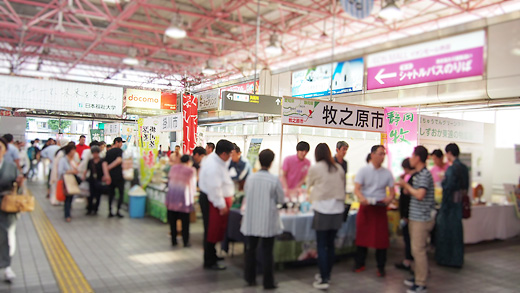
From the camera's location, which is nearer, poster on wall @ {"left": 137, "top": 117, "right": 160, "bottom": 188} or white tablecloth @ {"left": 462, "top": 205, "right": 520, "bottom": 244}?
poster on wall @ {"left": 137, "top": 117, "right": 160, "bottom": 188}

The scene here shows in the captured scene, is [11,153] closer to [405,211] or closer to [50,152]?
[50,152]

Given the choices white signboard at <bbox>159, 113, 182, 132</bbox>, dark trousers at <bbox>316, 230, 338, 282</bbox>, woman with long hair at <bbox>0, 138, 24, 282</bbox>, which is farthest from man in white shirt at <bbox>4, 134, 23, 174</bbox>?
dark trousers at <bbox>316, 230, 338, 282</bbox>

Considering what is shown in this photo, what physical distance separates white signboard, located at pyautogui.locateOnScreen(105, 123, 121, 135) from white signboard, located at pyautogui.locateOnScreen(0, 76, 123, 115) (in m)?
0.20

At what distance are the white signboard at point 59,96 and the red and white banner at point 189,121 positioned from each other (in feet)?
4.83

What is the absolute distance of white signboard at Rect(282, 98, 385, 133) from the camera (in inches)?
205

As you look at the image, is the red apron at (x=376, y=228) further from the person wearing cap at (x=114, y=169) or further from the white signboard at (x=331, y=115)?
the person wearing cap at (x=114, y=169)

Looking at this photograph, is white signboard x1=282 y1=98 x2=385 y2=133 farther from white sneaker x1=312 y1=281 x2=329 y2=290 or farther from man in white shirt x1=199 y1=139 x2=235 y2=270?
A: white sneaker x1=312 y1=281 x2=329 y2=290

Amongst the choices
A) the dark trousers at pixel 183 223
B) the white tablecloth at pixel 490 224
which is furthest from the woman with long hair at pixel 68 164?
the white tablecloth at pixel 490 224

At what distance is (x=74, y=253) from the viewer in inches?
190

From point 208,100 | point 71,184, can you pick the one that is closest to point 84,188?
point 71,184

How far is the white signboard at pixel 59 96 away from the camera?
3314 millimetres

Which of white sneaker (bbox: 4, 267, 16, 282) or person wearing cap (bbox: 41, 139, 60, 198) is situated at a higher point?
person wearing cap (bbox: 41, 139, 60, 198)

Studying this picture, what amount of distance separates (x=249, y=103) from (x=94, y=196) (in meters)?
2.84

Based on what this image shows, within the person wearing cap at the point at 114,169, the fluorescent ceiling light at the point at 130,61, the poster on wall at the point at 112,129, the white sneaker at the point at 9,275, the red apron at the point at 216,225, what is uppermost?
the fluorescent ceiling light at the point at 130,61
